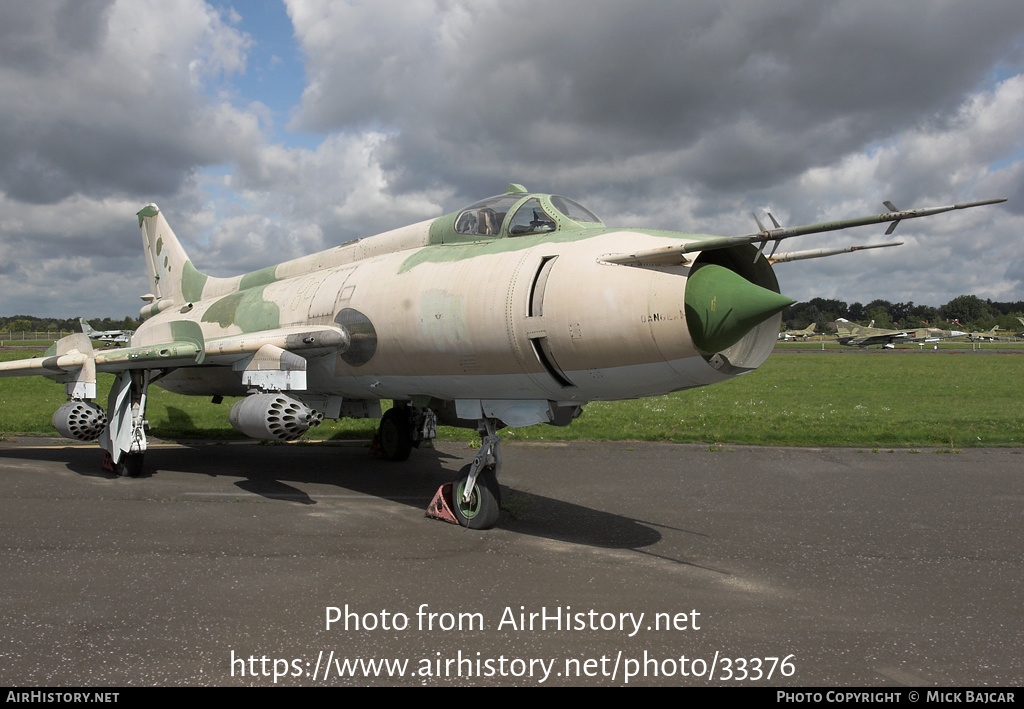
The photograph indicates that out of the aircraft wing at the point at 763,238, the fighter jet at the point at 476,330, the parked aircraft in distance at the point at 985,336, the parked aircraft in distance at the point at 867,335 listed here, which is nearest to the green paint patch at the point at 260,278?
the fighter jet at the point at 476,330

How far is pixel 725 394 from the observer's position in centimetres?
2181

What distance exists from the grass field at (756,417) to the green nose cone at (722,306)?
894cm

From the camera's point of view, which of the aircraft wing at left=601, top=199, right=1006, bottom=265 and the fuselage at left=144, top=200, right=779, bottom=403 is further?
the fuselage at left=144, top=200, right=779, bottom=403

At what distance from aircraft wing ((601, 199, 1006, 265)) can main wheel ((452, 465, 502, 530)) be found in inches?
119

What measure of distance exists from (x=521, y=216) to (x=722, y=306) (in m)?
2.85

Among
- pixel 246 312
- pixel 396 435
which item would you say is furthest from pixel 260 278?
pixel 396 435

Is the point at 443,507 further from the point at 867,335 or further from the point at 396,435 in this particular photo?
the point at 867,335

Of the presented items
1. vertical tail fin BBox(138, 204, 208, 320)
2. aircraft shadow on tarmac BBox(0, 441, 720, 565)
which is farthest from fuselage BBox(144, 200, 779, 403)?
vertical tail fin BBox(138, 204, 208, 320)

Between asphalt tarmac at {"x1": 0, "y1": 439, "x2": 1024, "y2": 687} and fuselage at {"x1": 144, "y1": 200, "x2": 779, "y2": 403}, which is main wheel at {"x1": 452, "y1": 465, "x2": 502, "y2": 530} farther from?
fuselage at {"x1": 144, "y1": 200, "x2": 779, "y2": 403}

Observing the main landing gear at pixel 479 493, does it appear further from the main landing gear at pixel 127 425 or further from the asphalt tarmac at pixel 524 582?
the main landing gear at pixel 127 425

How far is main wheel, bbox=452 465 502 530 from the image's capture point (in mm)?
7074

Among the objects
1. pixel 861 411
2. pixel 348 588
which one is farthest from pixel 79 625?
pixel 861 411

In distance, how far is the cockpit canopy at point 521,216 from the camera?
6.91 m

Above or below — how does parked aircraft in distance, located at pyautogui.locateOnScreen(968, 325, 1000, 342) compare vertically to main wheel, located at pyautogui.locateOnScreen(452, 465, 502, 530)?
above
